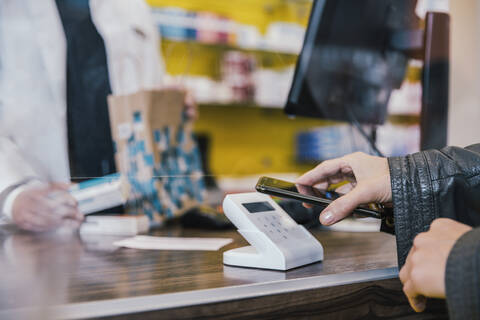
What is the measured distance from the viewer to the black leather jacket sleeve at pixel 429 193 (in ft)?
2.11

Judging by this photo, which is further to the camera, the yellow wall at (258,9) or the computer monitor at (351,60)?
the yellow wall at (258,9)

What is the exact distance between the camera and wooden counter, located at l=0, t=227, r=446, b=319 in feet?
1.57

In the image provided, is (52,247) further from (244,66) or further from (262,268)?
(244,66)

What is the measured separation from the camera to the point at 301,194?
67 cm

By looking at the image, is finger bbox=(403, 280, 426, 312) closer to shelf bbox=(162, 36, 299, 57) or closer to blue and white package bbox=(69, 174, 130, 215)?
blue and white package bbox=(69, 174, 130, 215)

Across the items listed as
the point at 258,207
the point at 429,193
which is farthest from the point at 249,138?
the point at 429,193

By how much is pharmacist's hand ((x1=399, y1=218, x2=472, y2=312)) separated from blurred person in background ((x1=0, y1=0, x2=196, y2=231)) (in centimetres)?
82

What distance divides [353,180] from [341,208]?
0.26m

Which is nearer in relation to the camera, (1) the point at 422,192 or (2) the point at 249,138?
(1) the point at 422,192

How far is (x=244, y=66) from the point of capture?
10.3 ft

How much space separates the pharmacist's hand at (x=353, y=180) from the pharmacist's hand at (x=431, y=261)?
0.12 metres

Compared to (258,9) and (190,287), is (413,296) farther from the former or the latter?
(258,9)

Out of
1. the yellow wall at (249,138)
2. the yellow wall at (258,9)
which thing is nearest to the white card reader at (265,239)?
the yellow wall at (249,138)

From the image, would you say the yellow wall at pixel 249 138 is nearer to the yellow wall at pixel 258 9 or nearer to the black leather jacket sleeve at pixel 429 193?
the yellow wall at pixel 258 9
